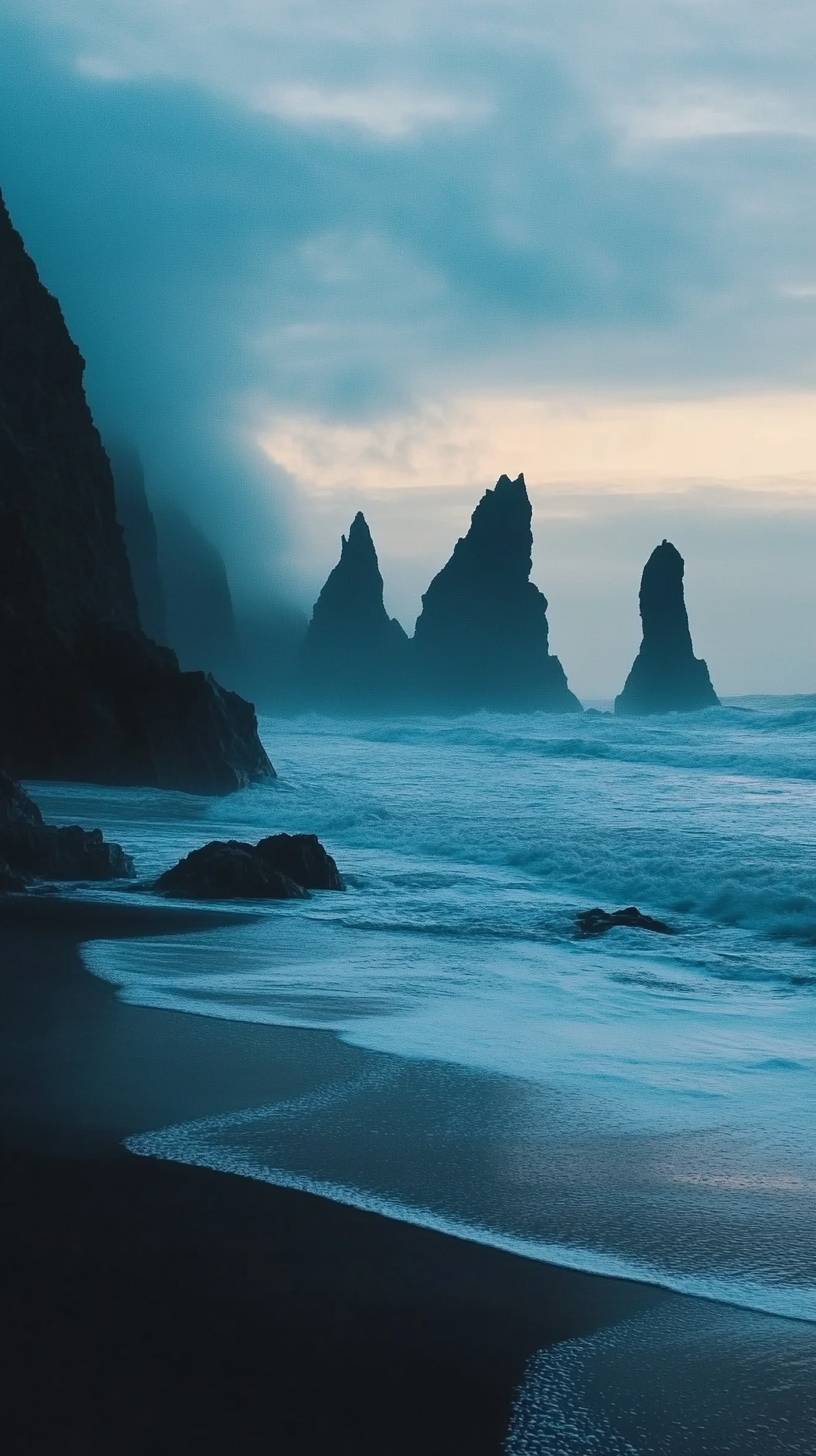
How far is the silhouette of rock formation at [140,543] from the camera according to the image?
74.4m

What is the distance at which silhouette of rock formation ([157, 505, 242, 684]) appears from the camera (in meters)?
113

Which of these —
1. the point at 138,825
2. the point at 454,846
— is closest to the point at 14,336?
the point at 138,825

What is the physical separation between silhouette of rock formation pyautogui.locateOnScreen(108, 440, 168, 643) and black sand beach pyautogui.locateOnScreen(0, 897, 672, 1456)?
219ft

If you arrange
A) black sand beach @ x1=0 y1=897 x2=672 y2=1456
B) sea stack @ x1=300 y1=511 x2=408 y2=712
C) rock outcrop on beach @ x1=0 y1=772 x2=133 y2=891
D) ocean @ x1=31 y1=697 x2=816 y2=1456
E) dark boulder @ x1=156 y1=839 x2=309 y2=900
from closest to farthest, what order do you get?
black sand beach @ x1=0 y1=897 x2=672 y2=1456, ocean @ x1=31 y1=697 x2=816 y2=1456, dark boulder @ x1=156 y1=839 x2=309 y2=900, rock outcrop on beach @ x1=0 y1=772 x2=133 y2=891, sea stack @ x1=300 y1=511 x2=408 y2=712

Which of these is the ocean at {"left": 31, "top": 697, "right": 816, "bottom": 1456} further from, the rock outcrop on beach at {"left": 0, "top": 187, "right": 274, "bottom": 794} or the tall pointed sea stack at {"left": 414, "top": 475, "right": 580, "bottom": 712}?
the tall pointed sea stack at {"left": 414, "top": 475, "right": 580, "bottom": 712}

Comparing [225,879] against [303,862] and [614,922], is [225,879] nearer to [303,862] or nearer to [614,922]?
[303,862]

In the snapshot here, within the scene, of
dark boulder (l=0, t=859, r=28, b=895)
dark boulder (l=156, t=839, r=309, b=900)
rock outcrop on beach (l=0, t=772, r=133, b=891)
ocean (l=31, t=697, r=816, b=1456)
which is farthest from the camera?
rock outcrop on beach (l=0, t=772, r=133, b=891)

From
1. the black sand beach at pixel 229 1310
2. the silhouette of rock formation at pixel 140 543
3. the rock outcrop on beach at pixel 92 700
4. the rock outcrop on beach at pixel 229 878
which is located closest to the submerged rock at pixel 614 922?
the rock outcrop on beach at pixel 229 878

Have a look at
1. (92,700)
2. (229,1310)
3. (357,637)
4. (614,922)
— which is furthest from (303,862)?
(357,637)

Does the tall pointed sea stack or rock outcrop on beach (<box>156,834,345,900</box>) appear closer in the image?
rock outcrop on beach (<box>156,834,345,900</box>)

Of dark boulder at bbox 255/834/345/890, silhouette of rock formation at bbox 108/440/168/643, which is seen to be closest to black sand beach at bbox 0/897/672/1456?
dark boulder at bbox 255/834/345/890

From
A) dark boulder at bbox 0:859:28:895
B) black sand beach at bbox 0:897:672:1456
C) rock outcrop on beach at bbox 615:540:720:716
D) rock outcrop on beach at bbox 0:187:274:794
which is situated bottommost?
black sand beach at bbox 0:897:672:1456

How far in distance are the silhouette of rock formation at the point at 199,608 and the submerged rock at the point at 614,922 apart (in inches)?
3945

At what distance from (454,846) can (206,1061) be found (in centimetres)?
1228
